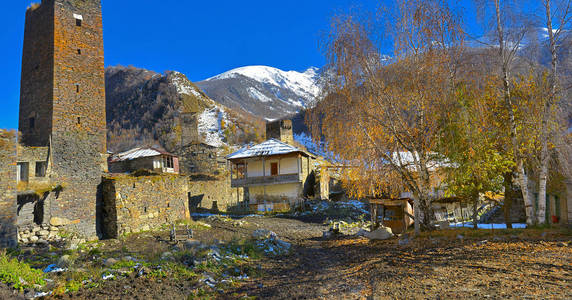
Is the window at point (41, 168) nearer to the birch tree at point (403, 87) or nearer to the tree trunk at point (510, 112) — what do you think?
the birch tree at point (403, 87)

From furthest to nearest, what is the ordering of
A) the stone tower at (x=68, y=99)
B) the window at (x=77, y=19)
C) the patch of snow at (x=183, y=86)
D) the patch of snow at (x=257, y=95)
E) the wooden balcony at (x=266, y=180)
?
the patch of snow at (x=257, y=95)
the patch of snow at (x=183, y=86)
the wooden balcony at (x=266, y=180)
the window at (x=77, y=19)
the stone tower at (x=68, y=99)

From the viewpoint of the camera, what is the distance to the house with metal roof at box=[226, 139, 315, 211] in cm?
2859

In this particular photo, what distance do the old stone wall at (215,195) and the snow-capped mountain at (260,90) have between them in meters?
59.7

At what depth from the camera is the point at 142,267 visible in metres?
8.15

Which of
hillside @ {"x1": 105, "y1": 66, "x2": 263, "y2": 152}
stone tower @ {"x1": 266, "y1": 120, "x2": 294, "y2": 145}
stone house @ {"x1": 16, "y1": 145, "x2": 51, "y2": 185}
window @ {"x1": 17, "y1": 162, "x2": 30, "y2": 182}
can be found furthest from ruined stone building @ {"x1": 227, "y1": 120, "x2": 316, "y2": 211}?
hillside @ {"x1": 105, "y1": 66, "x2": 263, "y2": 152}

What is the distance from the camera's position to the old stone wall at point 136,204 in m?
14.2

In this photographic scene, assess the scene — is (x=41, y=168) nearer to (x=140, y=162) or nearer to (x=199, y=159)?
(x=140, y=162)

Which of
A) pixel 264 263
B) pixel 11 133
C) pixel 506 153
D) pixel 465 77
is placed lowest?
pixel 264 263

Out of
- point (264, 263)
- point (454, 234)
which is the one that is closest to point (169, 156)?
point (264, 263)

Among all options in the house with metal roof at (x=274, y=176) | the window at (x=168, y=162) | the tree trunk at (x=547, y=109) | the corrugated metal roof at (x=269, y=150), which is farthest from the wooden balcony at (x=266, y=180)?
the tree trunk at (x=547, y=109)

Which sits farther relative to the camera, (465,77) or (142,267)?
(465,77)

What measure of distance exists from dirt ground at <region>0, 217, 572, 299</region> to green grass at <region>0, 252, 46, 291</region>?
910mm

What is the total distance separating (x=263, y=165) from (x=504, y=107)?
783 inches

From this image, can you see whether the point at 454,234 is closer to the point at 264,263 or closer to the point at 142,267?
the point at 264,263
